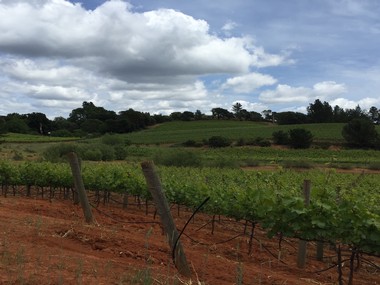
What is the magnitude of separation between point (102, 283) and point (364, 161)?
45.6 meters

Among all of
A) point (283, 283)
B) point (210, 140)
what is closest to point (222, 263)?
point (283, 283)

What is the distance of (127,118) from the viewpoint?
92.9 m

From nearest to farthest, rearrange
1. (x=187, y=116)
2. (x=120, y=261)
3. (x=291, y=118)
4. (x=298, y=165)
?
(x=120, y=261), (x=298, y=165), (x=291, y=118), (x=187, y=116)

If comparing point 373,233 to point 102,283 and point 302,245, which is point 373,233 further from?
point 102,283

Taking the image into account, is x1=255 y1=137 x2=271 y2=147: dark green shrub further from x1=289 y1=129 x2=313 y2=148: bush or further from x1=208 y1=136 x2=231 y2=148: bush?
x1=208 y1=136 x2=231 y2=148: bush

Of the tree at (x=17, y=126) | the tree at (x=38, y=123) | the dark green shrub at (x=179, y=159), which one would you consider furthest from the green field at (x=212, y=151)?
the tree at (x=38, y=123)

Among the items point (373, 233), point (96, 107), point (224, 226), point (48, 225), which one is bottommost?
point (224, 226)

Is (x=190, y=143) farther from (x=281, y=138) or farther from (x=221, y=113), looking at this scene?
(x=221, y=113)

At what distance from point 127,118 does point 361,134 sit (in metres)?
48.7

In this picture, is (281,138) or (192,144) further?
(192,144)

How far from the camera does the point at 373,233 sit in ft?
17.5

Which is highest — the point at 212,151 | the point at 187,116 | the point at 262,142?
the point at 187,116

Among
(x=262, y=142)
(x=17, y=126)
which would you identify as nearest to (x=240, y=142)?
(x=262, y=142)

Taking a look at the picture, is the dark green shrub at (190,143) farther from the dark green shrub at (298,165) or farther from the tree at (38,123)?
the tree at (38,123)
